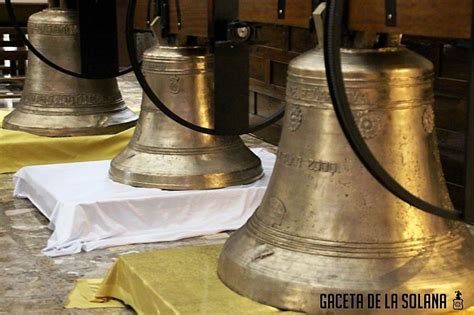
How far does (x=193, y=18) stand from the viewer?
352cm

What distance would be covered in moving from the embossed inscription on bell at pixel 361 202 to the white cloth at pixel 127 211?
3.60 ft

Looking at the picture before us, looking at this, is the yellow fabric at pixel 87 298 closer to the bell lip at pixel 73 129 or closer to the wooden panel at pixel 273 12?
the wooden panel at pixel 273 12

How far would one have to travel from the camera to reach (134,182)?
367 centimetres

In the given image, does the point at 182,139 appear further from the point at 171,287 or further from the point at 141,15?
the point at 171,287

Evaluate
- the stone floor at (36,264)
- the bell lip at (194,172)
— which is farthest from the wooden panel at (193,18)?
the stone floor at (36,264)

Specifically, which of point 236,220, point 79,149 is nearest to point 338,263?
point 236,220

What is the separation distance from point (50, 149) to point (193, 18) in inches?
51.5

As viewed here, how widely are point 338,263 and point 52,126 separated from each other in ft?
8.85

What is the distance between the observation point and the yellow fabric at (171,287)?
2254 millimetres

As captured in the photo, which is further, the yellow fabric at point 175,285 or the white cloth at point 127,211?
the white cloth at point 127,211

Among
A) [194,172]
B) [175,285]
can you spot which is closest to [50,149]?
[194,172]

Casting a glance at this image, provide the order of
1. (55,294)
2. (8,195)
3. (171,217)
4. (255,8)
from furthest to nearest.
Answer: (8,195)
(171,217)
(255,8)
(55,294)

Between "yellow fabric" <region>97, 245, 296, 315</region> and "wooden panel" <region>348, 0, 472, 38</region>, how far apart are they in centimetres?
69

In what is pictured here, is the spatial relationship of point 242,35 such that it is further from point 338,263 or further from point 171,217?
point 338,263
